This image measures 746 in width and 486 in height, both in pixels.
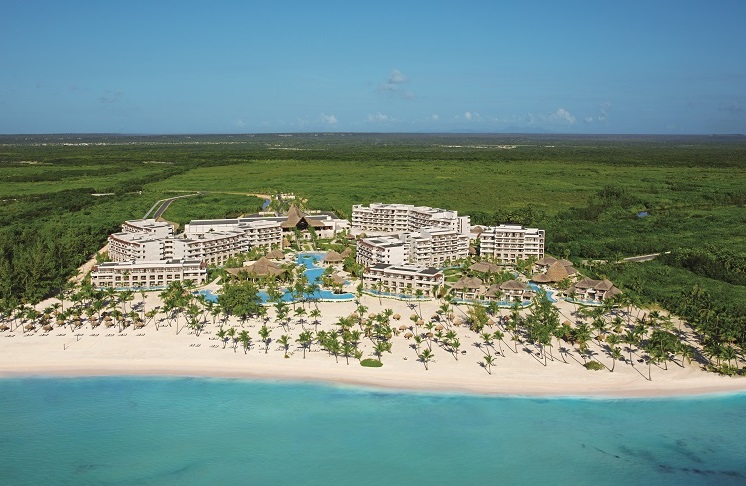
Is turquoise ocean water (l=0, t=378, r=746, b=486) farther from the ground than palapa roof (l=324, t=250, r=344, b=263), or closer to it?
closer to it

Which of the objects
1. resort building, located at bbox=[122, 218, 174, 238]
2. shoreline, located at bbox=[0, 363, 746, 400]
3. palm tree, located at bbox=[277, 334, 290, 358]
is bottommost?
shoreline, located at bbox=[0, 363, 746, 400]

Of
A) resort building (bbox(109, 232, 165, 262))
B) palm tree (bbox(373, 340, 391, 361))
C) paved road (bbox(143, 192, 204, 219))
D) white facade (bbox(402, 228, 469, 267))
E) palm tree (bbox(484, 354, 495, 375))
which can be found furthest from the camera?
paved road (bbox(143, 192, 204, 219))

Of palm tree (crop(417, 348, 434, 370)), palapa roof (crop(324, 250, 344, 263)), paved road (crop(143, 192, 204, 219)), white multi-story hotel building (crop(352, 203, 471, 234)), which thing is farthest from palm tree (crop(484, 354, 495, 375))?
paved road (crop(143, 192, 204, 219))

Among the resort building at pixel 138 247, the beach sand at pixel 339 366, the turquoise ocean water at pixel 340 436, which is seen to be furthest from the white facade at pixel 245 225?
the turquoise ocean water at pixel 340 436

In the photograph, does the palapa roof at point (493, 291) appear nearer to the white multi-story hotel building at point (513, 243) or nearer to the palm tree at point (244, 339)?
the white multi-story hotel building at point (513, 243)

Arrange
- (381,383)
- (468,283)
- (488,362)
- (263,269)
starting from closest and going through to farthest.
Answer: (381,383) < (488,362) < (468,283) < (263,269)

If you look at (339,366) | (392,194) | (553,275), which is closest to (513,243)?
(553,275)

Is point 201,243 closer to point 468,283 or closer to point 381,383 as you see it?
point 468,283

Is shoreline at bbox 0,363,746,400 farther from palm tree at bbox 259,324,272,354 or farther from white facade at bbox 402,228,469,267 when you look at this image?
white facade at bbox 402,228,469,267
